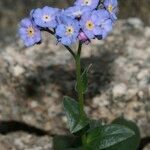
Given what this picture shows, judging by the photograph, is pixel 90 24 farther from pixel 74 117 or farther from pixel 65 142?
pixel 65 142

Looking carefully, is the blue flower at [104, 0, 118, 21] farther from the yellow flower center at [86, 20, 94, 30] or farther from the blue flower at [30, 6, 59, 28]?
the blue flower at [30, 6, 59, 28]

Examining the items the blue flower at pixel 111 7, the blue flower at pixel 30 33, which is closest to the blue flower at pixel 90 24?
the blue flower at pixel 111 7

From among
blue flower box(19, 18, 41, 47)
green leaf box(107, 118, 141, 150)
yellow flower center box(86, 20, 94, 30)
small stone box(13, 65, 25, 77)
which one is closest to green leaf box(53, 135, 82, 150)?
green leaf box(107, 118, 141, 150)

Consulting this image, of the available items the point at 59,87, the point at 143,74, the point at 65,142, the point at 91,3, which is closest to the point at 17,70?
the point at 59,87

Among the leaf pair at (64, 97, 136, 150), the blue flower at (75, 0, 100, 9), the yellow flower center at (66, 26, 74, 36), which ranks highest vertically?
the blue flower at (75, 0, 100, 9)

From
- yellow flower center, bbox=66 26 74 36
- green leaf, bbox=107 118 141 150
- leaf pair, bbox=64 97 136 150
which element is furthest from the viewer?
green leaf, bbox=107 118 141 150

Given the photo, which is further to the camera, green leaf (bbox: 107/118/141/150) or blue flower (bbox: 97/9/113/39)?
green leaf (bbox: 107/118/141/150)

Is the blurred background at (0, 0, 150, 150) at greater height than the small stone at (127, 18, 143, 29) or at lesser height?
lesser

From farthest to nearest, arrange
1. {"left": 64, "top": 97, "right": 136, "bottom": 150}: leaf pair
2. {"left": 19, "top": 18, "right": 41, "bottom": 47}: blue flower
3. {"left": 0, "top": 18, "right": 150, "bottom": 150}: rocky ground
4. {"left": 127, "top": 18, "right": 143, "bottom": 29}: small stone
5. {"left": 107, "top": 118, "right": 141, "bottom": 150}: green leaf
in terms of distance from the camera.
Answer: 1. {"left": 127, "top": 18, "right": 143, "bottom": 29}: small stone
2. {"left": 0, "top": 18, "right": 150, "bottom": 150}: rocky ground
3. {"left": 107, "top": 118, "right": 141, "bottom": 150}: green leaf
4. {"left": 64, "top": 97, "right": 136, "bottom": 150}: leaf pair
5. {"left": 19, "top": 18, "right": 41, "bottom": 47}: blue flower
